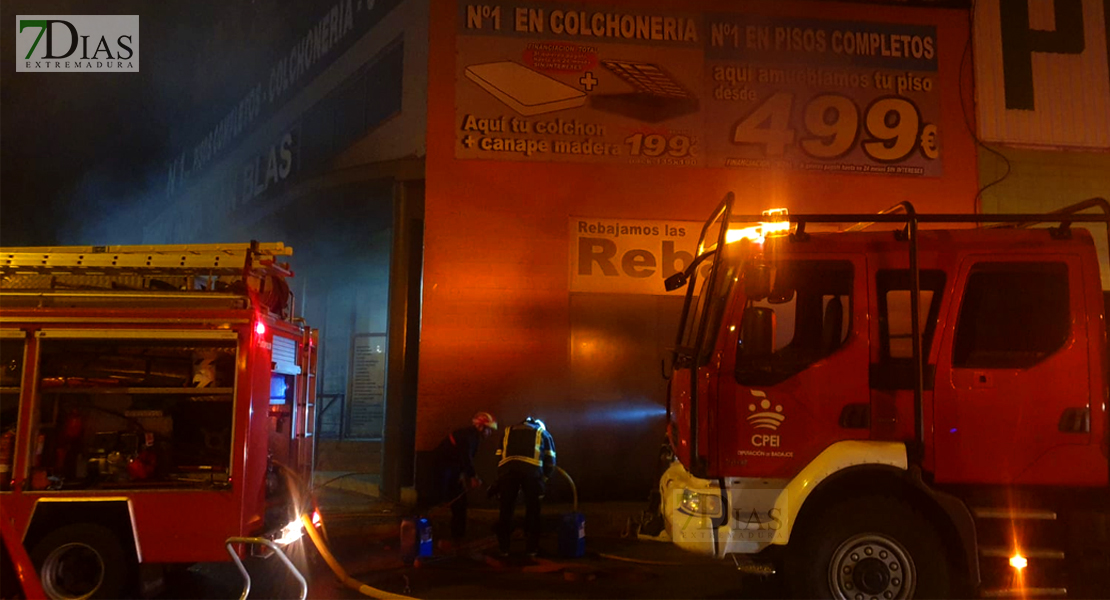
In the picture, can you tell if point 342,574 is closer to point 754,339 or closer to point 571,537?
point 571,537

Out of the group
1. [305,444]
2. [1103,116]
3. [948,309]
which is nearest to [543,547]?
[305,444]

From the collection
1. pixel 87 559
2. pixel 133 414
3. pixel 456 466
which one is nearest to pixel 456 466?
pixel 456 466

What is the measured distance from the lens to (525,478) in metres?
7.53

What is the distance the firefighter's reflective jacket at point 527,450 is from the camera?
296 inches

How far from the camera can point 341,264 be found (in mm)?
12391

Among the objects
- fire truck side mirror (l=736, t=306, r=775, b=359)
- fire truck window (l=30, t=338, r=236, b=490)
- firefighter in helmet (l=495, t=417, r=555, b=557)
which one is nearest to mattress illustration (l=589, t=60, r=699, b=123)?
firefighter in helmet (l=495, t=417, r=555, b=557)

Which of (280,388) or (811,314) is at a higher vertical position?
(811,314)

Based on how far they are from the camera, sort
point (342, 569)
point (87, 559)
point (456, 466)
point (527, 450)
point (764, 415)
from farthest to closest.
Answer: point (456, 466)
point (527, 450)
point (342, 569)
point (87, 559)
point (764, 415)

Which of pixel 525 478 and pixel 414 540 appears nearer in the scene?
pixel 414 540

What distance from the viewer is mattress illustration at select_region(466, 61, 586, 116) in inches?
387

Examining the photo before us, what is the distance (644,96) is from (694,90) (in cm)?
70

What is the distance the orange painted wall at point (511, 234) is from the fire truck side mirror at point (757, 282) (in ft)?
16.3

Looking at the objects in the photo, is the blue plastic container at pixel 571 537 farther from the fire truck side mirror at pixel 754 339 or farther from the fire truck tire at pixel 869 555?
the fire truck side mirror at pixel 754 339

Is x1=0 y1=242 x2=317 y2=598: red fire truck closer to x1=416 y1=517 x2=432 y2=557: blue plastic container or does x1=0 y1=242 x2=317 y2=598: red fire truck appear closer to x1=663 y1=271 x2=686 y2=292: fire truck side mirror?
x1=416 y1=517 x2=432 y2=557: blue plastic container
